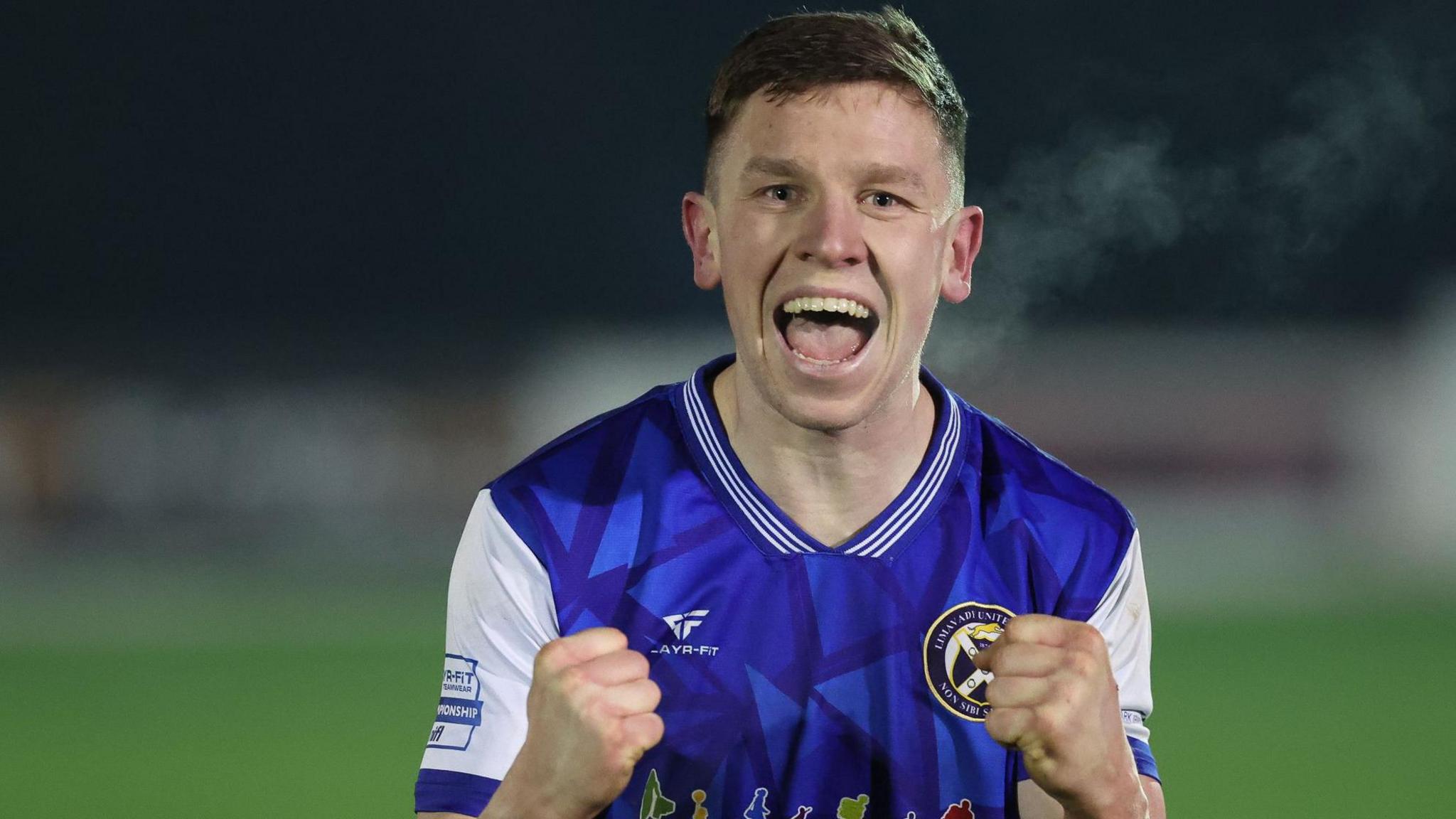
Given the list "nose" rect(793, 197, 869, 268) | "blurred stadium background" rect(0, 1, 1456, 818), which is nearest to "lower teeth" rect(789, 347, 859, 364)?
"nose" rect(793, 197, 869, 268)

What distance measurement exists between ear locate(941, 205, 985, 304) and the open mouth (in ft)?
0.53

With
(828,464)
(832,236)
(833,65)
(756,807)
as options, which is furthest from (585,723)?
(833,65)

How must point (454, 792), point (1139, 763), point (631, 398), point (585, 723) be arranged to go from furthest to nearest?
point (631, 398)
point (1139, 763)
point (454, 792)
point (585, 723)

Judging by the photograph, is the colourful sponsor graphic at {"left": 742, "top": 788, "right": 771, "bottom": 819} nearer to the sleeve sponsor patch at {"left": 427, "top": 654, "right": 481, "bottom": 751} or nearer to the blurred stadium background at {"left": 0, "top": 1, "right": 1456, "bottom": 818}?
the sleeve sponsor patch at {"left": 427, "top": 654, "right": 481, "bottom": 751}

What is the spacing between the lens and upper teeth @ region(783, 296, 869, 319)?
Result: 6.40 feet

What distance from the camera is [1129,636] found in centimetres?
210

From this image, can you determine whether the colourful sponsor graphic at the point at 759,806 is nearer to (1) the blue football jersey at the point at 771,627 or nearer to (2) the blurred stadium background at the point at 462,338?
(1) the blue football jersey at the point at 771,627

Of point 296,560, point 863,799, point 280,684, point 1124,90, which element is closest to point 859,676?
point 863,799

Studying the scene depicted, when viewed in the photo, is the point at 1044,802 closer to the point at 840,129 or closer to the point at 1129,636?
the point at 1129,636

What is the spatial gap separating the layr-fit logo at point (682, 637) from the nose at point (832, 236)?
0.50 m

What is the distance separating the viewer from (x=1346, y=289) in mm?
7672

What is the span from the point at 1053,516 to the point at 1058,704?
1.62 ft

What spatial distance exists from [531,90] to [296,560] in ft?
8.79

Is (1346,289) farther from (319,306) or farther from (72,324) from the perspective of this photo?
(72,324)
